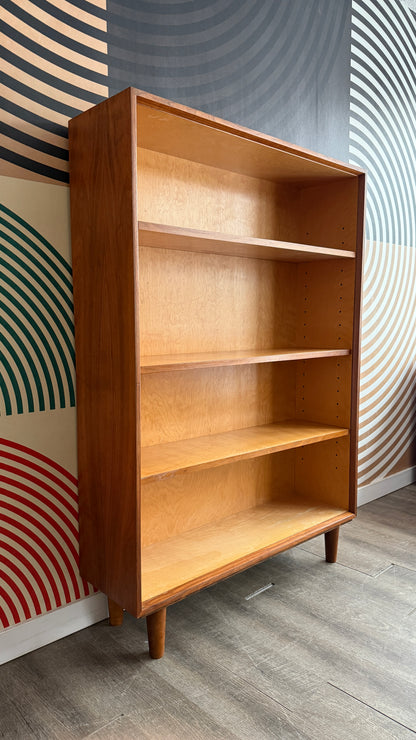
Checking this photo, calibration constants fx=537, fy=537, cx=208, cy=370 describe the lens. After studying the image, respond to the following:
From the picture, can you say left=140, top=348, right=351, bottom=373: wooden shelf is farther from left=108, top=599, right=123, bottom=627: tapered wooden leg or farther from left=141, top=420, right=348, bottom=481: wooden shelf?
left=108, top=599, right=123, bottom=627: tapered wooden leg

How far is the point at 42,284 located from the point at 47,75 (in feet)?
2.20

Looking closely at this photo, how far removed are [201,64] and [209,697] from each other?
228 centimetres

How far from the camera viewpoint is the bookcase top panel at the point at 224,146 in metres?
1.64

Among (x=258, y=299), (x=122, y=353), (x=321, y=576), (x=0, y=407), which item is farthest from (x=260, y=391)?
(x=0, y=407)

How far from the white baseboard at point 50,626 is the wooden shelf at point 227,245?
133 cm

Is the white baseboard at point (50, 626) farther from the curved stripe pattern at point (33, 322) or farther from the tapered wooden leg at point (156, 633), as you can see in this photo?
the curved stripe pattern at point (33, 322)

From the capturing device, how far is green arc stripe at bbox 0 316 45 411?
67.4 inches

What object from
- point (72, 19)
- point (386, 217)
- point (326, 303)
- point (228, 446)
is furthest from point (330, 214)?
point (72, 19)

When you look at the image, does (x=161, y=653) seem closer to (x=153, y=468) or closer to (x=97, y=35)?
(x=153, y=468)

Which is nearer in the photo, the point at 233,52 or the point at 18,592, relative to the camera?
the point at 18,592

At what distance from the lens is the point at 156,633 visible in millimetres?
1776

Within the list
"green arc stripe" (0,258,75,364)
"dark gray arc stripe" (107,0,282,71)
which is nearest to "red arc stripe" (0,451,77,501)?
"green arc stripe" (0,258,75,364)

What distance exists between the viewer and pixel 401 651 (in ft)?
6.05

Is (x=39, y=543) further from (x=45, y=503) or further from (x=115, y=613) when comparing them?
(x=115, y=613)
